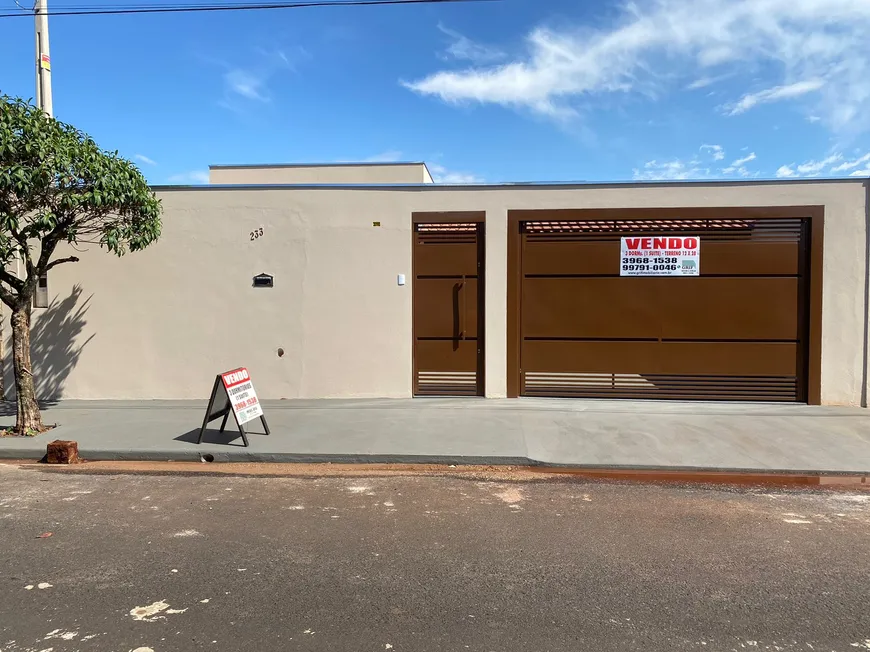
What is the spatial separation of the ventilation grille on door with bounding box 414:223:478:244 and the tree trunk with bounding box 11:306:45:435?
238 inches

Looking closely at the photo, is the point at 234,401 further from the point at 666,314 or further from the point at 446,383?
the point at 666,314

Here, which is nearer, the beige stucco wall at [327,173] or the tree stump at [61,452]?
the tree stump at [61,452]

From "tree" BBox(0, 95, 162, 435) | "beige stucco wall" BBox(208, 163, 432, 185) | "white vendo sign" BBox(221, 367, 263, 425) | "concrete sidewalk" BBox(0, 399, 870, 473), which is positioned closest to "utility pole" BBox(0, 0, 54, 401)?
"tree" BBox(0, 95, 162, 435)

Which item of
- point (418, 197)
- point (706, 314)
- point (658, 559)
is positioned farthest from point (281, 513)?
point (706, 314)

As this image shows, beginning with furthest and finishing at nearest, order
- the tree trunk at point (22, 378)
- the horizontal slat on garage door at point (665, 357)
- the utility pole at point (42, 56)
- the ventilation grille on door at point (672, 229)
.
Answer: the utility pole at point (42, 56), the horizontal slat on garage door at point (665, 357), the ventilation grille on door at point (672, 229), the tree trunk at point (22, 378)

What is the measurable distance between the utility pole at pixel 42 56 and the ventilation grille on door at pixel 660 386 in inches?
400

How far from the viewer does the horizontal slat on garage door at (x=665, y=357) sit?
9531 mm

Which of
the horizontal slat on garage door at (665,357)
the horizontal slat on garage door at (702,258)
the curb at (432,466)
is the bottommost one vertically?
the curb at (432,466)

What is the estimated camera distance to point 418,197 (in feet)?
32.4

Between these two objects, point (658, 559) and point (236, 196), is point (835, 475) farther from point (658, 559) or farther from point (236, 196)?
point (236, 196)

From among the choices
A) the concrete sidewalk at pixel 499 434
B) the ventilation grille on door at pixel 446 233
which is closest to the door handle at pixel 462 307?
the ventilation grille on door at pixel 446 233

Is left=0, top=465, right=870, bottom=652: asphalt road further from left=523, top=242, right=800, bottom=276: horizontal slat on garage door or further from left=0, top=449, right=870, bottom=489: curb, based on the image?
left=523, top=242, right=800, bottom=276: horizontal slat on garage door

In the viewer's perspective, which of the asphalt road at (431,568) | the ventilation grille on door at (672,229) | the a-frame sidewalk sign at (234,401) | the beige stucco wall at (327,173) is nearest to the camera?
the asphalt road at (431,568)

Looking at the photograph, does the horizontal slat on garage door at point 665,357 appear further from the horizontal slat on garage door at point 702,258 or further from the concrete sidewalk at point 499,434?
the horizontal slat on garage door at point 702,258
